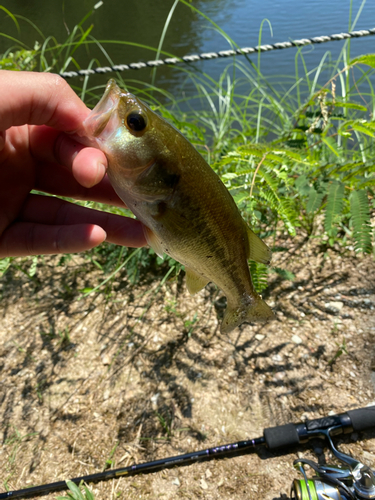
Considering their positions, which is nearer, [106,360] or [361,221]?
[361,221]

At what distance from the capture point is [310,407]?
252 centimetres

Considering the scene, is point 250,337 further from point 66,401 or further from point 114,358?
point 66,401

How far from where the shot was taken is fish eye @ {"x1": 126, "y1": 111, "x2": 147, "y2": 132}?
1373 mm

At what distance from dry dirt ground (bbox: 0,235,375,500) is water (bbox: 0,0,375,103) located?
553 cm

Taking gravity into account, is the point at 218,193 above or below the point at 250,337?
above

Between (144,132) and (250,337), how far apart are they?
6.68 ft

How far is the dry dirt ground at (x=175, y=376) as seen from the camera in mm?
2320

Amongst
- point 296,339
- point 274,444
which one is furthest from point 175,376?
point 296,339

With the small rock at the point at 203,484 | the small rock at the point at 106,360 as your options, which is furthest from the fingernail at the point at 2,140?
the small rock at the point at 203,484

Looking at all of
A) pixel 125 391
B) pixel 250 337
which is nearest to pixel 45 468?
pixel 125 391

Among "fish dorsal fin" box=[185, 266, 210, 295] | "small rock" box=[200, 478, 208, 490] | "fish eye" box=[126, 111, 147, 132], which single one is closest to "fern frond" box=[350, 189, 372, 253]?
"fish dorsal fin" box=[185, 266, 210, 295]

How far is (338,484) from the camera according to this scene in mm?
1950

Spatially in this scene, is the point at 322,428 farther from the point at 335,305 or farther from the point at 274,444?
the point at 335,305

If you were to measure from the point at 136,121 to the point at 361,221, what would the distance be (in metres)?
1.70
